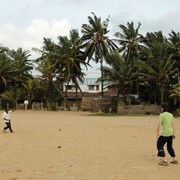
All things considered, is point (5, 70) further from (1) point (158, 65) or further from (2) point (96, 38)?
(1) point (158, 65)

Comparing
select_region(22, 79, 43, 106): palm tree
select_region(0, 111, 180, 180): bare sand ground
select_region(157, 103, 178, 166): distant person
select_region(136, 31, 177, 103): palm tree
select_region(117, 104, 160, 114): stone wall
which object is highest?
select_region(136, 31, 177, 103): palm tree

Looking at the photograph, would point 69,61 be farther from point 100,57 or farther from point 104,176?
point 104,176

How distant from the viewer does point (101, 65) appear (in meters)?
41.7

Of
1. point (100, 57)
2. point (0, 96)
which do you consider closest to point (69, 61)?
point (100, 57)

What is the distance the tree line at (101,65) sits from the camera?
3669 cm

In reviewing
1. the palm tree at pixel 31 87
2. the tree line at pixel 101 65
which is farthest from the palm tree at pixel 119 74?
the palm tree at pixel 31 87

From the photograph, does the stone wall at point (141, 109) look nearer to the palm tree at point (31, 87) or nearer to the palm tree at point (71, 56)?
the palm tree at point (71, 56)

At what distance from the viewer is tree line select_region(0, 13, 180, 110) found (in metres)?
36.7

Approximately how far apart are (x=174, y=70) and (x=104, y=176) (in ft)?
→ 99.0

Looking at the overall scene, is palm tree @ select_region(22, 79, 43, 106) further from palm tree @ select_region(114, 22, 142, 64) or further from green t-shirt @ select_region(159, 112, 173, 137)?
green t-shirt @ select_region(159, 112, 173, 137)

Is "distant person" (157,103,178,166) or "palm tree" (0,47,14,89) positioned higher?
"palm tree" (0,47,14,89)

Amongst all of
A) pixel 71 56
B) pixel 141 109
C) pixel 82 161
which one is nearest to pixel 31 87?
pixel 71 56

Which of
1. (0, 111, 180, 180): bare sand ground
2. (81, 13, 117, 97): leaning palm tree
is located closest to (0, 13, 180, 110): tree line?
(81, 13, 117, 97): leaning palm tree

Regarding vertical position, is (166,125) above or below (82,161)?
above
